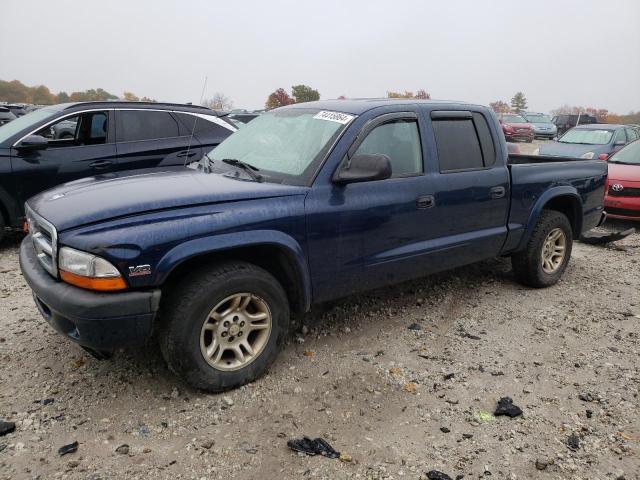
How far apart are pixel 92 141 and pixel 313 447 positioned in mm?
4887

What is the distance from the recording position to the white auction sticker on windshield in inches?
132

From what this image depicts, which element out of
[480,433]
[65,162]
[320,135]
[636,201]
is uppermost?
[320,135]

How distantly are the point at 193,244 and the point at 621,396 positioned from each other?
2.81 m

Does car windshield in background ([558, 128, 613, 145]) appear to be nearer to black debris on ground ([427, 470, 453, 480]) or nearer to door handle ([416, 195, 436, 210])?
door handle ([416, 195, 436, 210])

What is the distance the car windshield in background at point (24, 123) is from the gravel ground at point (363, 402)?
2.26m

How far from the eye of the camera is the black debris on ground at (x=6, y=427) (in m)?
2.54

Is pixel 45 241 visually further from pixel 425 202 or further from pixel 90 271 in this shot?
pixel 425 202

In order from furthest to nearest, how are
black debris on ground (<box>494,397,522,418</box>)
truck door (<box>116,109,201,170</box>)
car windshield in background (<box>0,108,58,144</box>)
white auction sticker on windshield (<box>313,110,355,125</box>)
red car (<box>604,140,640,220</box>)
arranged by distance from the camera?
red car (<box>604,140,640,220</box>) < truck door (<box>116,109,201,170</box>) < car windshield in background (<box>0,108,58,144</box>) < white auction sticker on windshield (<box>313,110,355,125</box>) < black debris on ground (<box>494,397,522,418</box>)

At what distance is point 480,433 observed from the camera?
264cm

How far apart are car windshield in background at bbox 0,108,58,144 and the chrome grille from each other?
3173mm

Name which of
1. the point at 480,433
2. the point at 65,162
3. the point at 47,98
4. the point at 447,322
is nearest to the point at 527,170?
the point at 447,322

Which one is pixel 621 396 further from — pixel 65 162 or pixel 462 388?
pixel 65 162

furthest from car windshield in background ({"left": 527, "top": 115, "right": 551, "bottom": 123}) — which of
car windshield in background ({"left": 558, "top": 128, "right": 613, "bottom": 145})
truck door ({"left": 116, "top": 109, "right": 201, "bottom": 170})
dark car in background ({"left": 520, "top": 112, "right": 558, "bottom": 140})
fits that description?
truck door ({"left": 116, "top": 109, "right": 201, "bottom": 170})

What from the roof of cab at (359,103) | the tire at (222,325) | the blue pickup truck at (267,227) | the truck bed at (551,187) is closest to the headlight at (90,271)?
the blue pickup truck at (267,227)
